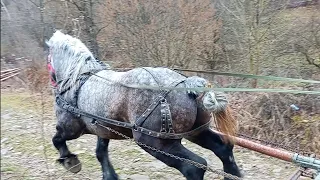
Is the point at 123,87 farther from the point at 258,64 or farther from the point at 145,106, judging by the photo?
the point at 258,64

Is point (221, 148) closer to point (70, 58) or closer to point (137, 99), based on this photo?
point (137, 99)

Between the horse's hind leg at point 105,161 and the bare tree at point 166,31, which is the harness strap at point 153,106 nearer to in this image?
the horse's hind leg at point 105,161

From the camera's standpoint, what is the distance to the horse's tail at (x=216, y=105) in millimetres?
3775

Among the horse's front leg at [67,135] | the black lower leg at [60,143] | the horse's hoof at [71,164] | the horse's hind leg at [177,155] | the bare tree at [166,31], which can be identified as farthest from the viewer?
the bare tree at [166,31]

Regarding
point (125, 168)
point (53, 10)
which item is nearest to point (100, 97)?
point (125, 168)

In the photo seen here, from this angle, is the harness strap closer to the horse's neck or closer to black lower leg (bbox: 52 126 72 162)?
the horse's neck

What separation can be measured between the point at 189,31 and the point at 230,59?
0.97m

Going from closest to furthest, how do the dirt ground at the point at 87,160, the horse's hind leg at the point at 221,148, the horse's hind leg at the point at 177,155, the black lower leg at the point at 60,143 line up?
the horse's hind leg at the point at 177,155 < the horse's hind leg at the point at 221,148 < the black lower leg at the point at 60,143 < the dirt ground at the point at 87,160

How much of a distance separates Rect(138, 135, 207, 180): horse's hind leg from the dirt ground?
123 cm

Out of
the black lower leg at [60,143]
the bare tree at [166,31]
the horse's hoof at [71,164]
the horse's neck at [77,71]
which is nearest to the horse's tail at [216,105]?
the horse's neck at [77,71]

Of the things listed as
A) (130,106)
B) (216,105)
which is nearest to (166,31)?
(130,106)

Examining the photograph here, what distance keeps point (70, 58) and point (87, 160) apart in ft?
5.07

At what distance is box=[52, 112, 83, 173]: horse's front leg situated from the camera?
4637 mm

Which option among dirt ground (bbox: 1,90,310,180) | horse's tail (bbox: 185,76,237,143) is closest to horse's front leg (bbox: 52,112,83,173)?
dirt ground (bbox: 1,90,310,180)
